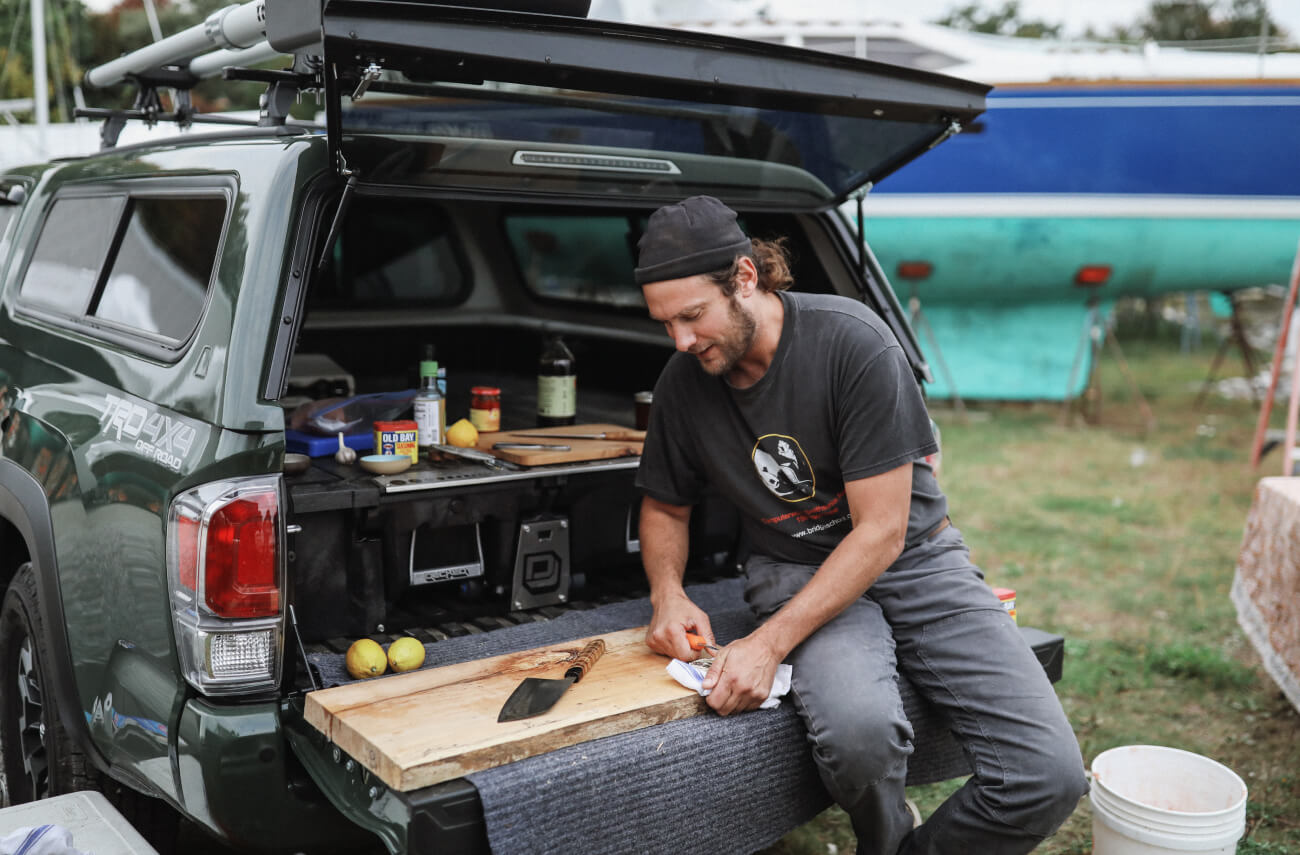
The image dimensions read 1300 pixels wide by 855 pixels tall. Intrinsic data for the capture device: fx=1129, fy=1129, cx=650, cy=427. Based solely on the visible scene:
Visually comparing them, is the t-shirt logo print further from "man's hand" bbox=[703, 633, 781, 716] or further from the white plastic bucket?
the white plastic bucket

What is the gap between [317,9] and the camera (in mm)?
1985

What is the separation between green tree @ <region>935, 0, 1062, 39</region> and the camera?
2308cm

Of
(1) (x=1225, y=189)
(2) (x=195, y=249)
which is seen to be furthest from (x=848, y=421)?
(1) (x=1225, y=189)

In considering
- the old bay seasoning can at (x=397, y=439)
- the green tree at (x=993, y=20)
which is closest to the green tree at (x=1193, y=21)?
the green tree at (x=993, y=20)

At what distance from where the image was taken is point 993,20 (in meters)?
23.4

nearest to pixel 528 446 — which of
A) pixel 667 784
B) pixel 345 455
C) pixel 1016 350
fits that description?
pixel 345 455

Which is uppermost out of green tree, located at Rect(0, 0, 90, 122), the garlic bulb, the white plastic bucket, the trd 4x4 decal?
green tree, located at Rect(0, 0, 90, 122)

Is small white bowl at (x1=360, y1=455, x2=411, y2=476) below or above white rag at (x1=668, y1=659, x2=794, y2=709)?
above

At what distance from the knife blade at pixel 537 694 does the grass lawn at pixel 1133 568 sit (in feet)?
3.96

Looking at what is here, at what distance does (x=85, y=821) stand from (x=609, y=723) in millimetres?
1122

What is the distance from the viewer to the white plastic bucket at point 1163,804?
8.54 feet

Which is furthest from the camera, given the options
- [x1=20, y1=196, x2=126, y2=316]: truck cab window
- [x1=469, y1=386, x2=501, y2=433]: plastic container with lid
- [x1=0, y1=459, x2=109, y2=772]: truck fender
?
[x1=469, y1=386, x2=501, y2=433]: plastic container with lid

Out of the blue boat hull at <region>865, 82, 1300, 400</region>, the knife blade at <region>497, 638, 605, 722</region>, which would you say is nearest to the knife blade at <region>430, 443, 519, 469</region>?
the knife blade at <region>497, 638, 605, 722</region>

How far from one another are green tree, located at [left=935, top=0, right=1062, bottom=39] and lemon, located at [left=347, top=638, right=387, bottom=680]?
23199 mm
